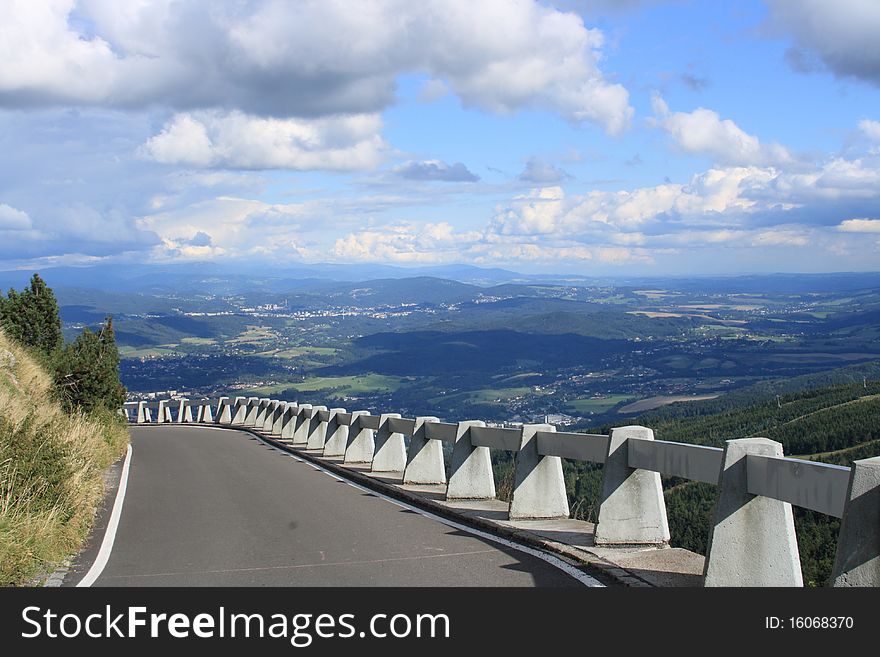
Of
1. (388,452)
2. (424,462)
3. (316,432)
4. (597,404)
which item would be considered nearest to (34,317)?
(316,432)

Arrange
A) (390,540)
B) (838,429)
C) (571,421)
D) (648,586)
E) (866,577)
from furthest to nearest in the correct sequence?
(571,421) → (838,429) → (390,540) → (648,586) → (866,577)

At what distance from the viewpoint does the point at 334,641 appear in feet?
20.9

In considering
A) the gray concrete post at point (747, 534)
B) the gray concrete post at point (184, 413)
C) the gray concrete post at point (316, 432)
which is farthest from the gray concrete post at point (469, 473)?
the gray concrete post at point (184, 413)

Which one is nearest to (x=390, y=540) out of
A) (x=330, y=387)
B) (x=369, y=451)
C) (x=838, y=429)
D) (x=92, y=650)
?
(x=92, y=650)

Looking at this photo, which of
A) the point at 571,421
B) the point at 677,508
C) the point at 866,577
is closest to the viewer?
the point at 866,577

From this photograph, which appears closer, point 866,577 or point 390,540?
point 866,577

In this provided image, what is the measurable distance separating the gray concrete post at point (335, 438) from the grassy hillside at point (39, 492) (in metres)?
6.33

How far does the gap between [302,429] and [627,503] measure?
17642 millimetres

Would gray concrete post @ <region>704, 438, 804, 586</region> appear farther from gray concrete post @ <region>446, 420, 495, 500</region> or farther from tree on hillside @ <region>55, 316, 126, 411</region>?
tree on hillside @ <region>55, 316, 126, 411</region>

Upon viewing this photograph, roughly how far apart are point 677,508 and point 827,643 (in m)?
19.9

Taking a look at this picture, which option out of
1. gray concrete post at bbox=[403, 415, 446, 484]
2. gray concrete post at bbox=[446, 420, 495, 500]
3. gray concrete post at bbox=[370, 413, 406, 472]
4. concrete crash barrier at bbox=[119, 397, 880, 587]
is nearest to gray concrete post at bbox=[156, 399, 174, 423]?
gray concrete post at bbox=[370, 413, 406, 472]

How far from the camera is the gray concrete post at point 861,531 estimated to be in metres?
5.48

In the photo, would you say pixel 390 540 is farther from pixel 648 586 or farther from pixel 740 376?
pixel 740 376

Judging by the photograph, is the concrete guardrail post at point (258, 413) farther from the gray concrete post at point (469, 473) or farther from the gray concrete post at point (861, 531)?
the gray concrete post at point (861, 531)
